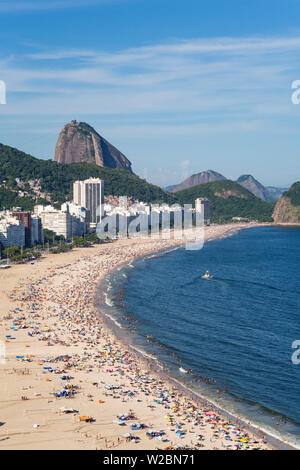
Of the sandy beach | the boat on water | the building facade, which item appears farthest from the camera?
the building facade

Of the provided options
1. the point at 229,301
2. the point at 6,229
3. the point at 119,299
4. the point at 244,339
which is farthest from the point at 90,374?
the point at 6,229

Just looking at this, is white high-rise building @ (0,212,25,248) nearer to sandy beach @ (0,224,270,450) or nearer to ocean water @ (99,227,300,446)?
ocean water @ (99,227,300,446)

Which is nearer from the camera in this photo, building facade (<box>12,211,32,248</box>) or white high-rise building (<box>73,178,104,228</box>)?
building facade (<box>12,211,32,248</box>)

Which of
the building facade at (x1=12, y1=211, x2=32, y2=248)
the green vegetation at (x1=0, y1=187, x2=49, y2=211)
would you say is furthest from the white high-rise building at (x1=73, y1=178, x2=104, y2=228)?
the building facade at (x1=12, y1=211, x2=32, y2=248)

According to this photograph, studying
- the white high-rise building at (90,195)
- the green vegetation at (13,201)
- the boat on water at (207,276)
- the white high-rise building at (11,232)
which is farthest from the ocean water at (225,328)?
the white high-rise building at (90,195)

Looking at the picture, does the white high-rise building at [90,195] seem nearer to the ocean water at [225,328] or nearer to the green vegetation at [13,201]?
the green vegetation at [13,201]

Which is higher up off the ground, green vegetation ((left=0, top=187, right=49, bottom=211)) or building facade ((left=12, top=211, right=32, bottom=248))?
green vegetation ((left=0, top=187, right=49, bottom=211))
